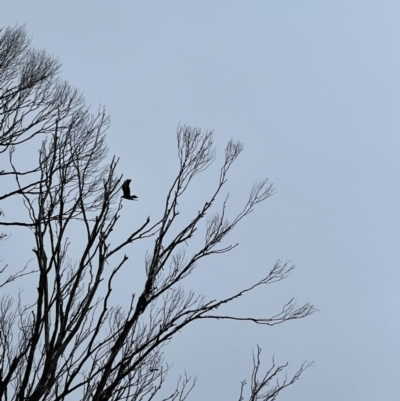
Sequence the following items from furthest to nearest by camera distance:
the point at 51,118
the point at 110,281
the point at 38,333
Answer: the point at 51,118 → the point at 110,281 → the point at 38,333

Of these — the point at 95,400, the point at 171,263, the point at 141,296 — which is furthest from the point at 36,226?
the point at 171,263

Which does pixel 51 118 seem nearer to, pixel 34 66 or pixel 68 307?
pixel 34 66

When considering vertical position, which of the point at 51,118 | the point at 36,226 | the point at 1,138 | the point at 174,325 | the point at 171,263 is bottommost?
the point at 174,325

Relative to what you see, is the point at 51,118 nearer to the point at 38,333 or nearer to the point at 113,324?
the point at 113,324

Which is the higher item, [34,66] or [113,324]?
[34,66]

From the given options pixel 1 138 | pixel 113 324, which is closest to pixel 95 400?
pixel 113 324

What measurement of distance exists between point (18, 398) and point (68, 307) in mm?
385

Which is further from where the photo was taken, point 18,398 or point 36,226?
point 36,226

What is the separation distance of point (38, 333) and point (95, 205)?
12.8ft

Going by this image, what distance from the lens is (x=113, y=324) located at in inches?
137

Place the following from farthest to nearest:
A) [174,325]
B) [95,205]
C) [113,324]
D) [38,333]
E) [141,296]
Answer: [95,205]
[113,324]
[174,325]
[141,296]
[38,333]

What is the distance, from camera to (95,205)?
5660 mm

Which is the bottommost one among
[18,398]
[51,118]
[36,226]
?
[18,398]

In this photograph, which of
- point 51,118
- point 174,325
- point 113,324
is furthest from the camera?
point 51,118
